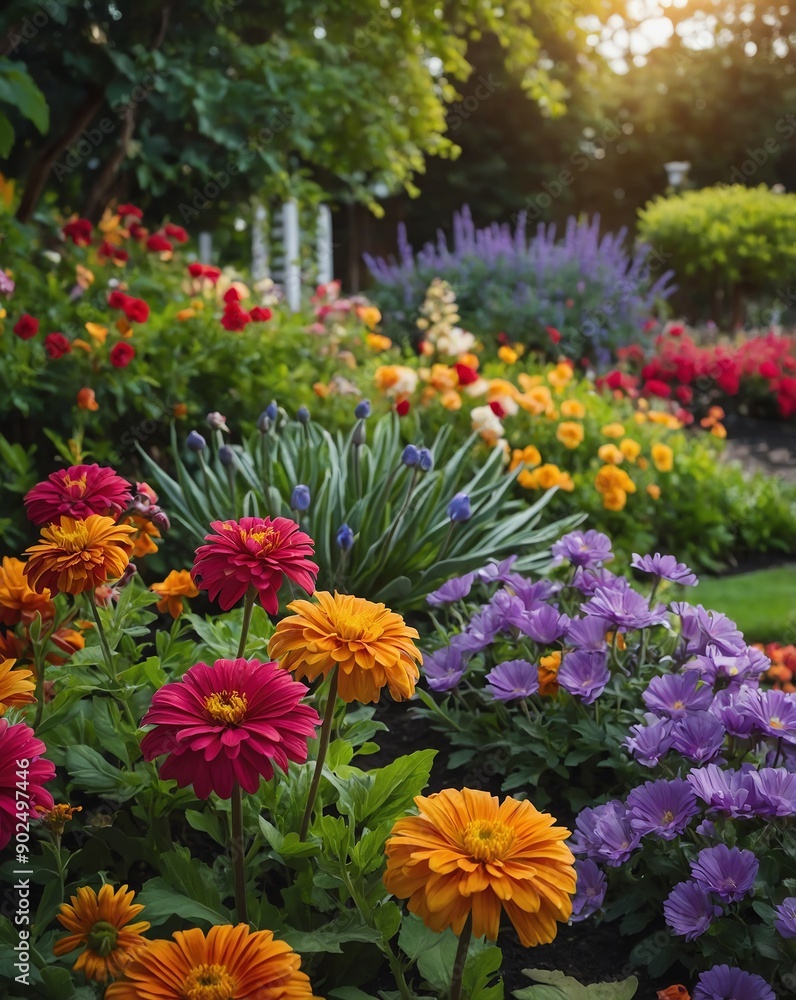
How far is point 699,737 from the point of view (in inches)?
59.5

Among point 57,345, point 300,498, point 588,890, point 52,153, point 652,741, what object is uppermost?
point 52,153

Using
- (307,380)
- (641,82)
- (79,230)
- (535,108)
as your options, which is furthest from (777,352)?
(641,82)

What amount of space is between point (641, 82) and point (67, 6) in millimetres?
24377

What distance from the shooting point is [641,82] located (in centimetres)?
2588

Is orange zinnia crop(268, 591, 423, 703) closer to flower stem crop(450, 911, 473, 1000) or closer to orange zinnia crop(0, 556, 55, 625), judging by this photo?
flower stem crop(450, 911, 473, 1000)

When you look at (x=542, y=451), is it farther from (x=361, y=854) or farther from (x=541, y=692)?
(x=361, y=854)

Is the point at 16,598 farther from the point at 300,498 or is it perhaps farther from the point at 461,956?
the point at 461,956

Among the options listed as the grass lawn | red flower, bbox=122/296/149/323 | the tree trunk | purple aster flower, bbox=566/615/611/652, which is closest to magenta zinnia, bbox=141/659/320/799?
purple aster flower, bbox=566/615/611/652

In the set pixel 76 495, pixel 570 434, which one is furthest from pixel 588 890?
pixel 570 434

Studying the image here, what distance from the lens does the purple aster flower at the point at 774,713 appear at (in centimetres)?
150

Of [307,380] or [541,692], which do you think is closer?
[541,692]

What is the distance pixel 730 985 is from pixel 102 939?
82 centimetres

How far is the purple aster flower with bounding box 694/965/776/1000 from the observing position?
49.5 inches

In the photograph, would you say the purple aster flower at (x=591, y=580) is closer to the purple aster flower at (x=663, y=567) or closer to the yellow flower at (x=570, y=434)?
the purple aster flower at (x=663, y=567)
